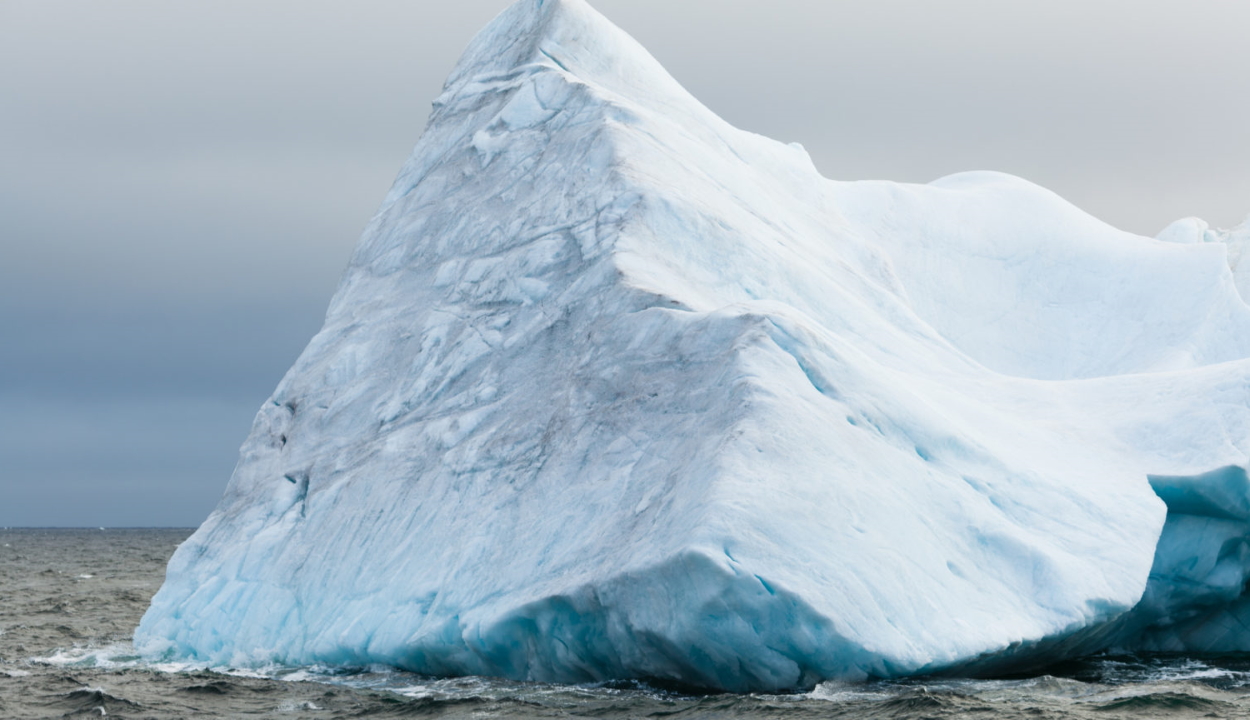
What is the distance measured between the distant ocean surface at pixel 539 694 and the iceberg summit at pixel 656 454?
28cm

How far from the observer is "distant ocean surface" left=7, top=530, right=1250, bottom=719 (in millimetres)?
9055

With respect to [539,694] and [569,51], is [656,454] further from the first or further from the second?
[569,51]

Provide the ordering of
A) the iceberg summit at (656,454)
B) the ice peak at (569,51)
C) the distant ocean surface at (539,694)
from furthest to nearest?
the ice peak at (569,51), the iceberg summit at (656,454), the distant ocean surface at (539,694)

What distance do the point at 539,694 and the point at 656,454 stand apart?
7.43 ft

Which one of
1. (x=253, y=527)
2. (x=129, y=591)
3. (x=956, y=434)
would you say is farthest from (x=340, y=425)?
(x=129, y=591)

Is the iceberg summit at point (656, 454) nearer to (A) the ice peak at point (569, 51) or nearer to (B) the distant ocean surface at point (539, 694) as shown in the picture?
(A) the ice peak at point (569, 51)

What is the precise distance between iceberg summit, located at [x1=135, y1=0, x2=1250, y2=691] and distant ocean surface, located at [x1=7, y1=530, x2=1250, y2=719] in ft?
0.92

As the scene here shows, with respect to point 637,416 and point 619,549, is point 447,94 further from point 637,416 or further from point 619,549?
point 619,549

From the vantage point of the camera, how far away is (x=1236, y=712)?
9227 millimetres

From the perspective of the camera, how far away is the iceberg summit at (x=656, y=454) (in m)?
9.68

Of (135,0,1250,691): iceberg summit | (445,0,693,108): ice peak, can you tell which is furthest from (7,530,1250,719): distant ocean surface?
(445,0,693,108): ice peak

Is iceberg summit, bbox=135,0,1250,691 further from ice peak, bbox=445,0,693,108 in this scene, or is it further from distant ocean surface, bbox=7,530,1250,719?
distant ocean surface, bbox=7,530,1250,719

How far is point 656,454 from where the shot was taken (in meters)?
10.9

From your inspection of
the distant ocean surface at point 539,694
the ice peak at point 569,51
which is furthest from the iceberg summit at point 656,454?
the distant ocean surface at point 539,694
